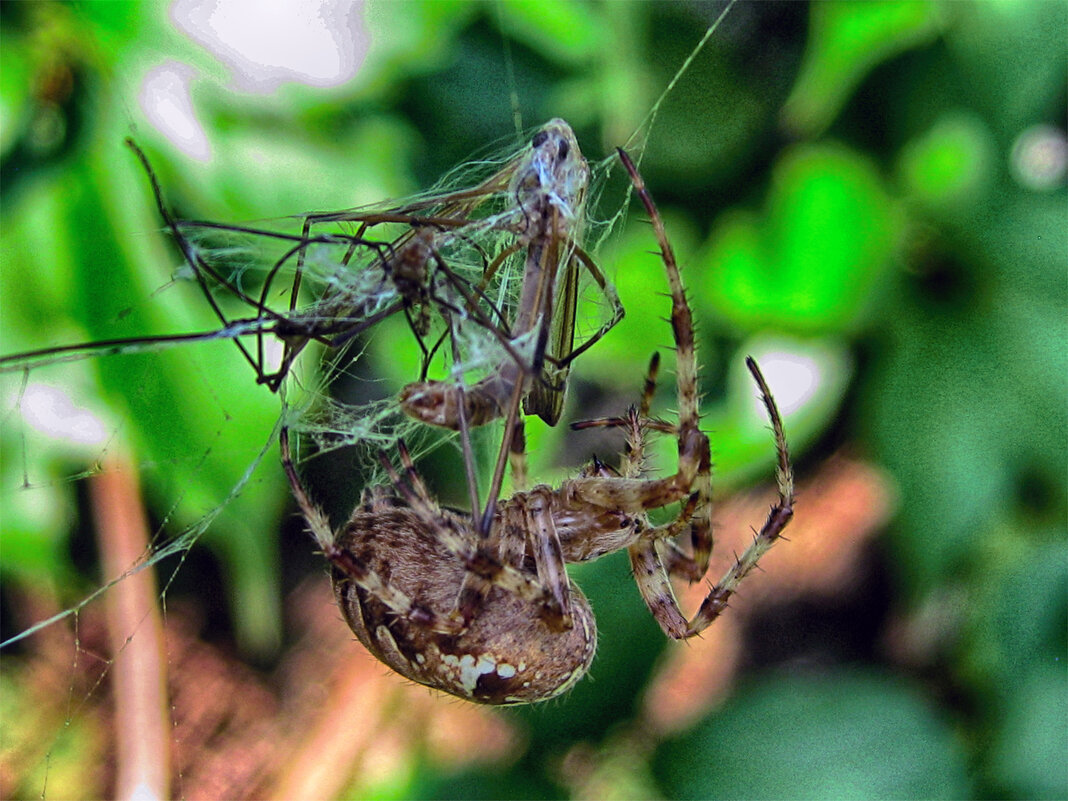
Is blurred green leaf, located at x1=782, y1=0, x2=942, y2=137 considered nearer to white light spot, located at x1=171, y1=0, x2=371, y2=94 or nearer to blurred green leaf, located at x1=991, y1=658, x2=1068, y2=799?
white light spot, located at x1=171, y1=0, x2=371, y2=94

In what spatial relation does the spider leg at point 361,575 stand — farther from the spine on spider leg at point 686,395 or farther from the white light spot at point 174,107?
the white light spot at point 174,107

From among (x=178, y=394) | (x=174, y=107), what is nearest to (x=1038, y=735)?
(x=178, y=394)

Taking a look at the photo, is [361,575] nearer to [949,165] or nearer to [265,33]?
[265,33]

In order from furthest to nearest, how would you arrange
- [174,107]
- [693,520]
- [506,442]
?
[174,107] → [693,520] → [506,442]

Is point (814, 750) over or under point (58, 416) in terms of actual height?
under

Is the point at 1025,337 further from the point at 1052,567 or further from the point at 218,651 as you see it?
the point at 218,651

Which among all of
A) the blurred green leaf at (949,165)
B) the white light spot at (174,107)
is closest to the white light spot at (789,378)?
the blurred green leaf at (949,165)

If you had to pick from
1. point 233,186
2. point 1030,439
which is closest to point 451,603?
point 233,186
